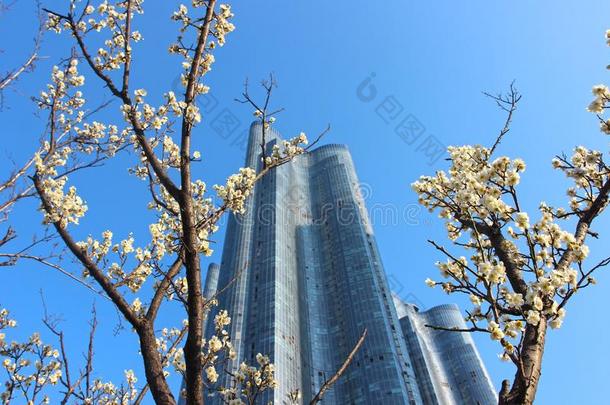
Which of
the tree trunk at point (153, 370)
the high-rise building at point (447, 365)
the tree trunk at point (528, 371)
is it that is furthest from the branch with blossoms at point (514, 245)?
the high-rise building at point (447, 365)

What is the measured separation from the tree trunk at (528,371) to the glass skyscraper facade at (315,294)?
216ft

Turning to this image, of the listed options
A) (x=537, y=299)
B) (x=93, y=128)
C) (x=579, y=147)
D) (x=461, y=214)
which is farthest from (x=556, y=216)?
(x=93, y=128)

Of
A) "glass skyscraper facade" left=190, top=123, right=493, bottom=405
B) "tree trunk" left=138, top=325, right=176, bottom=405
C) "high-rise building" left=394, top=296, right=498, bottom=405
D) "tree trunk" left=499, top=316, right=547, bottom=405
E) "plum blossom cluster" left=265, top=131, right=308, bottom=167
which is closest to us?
"tree trunk" left=499, top=316, right=547, bottom=405

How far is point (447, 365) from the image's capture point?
11275 centimetres

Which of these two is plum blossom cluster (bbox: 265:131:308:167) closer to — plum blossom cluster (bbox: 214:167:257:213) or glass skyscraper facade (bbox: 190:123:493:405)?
plum blossom cluster (bbox: 214:167:257:213)

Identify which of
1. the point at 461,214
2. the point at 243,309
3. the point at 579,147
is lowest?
the point at 461,214

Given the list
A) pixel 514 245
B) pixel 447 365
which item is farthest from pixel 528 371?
pixel 447 365

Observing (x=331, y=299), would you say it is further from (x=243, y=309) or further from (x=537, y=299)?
(x=537, y=299)

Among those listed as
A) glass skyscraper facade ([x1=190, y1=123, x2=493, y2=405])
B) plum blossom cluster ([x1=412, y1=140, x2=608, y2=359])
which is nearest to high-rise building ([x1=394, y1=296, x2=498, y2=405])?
glass skyscraper facade ([x1=190, y1=123, x2=493, y2=405])

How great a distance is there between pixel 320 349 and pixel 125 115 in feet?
276

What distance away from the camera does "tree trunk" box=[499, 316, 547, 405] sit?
3.43m

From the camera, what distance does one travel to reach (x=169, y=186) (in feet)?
14.7

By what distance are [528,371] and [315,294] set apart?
92703mm

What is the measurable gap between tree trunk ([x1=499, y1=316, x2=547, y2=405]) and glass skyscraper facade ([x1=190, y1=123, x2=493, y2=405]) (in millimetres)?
65781
